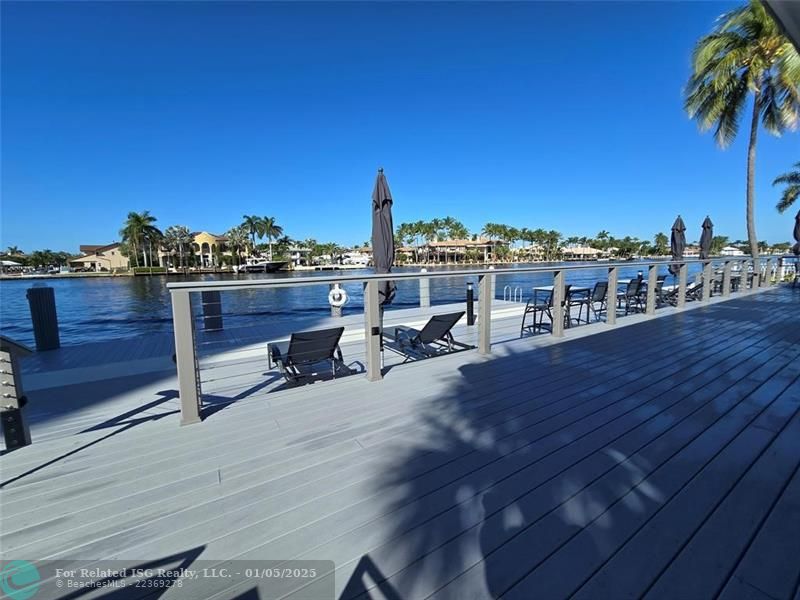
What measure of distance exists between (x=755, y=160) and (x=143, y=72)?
22169 mm

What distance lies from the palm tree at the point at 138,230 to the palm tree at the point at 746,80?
64.6 m

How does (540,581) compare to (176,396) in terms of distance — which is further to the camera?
(176,396)

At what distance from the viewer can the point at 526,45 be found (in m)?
12.4

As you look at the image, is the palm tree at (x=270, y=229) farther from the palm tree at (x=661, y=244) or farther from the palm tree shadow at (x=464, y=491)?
the palm tree at (x=661, y=244)

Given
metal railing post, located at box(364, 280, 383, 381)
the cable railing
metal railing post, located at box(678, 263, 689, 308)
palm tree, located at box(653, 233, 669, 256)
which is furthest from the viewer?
palm tree, located at box(653, 233, 669, 256)

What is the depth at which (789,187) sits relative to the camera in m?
17.6

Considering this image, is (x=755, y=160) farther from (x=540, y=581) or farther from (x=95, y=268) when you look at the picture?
(x=95, y=268)

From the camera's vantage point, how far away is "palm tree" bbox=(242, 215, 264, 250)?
65.8m

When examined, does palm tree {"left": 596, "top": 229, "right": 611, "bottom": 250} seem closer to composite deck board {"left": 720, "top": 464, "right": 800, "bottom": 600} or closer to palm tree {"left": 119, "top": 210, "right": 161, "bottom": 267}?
palm tree {"left": 119, "top": 210, "right": 161, "bottom": 267}

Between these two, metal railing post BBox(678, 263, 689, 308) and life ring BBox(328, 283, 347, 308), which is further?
life ring BBox(328, 283, 347, 308)

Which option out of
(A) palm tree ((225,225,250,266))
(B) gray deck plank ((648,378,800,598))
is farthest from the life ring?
(A) palm tree ((225,225,250,266))

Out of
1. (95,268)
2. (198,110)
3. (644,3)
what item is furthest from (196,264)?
(644,3)

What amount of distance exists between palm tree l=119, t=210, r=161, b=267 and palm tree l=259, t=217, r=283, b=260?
18125mm

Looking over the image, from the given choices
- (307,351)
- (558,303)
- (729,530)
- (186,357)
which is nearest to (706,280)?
(558,303)
